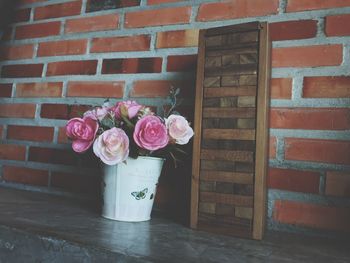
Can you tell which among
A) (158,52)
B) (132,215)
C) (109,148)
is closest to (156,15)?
(158,52)

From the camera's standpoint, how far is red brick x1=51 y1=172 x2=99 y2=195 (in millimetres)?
1181

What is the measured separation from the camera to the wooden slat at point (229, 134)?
810 millimetres

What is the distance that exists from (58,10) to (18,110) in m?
0.41

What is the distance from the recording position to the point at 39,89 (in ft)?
4.34

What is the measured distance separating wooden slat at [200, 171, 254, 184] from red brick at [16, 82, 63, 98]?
0.70 meters

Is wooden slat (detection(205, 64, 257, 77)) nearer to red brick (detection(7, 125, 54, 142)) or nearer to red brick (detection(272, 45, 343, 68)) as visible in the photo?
red brick (detection(272, 45, 343, 68))

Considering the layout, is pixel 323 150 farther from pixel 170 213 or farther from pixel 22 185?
pixel 22 185

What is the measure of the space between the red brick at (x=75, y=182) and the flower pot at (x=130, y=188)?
283 mm

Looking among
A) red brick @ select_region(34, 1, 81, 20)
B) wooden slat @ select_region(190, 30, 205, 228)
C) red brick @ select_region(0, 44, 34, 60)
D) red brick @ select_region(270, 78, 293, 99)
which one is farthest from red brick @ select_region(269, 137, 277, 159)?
red brick @ select_region(0, 44, 34, 60)

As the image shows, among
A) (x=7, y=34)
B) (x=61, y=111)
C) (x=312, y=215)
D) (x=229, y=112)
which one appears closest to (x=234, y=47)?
(x=229, y=112)

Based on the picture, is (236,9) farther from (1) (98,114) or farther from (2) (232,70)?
(1) (98,114)

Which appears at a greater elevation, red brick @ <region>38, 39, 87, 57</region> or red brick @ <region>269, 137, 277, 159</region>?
red brick @ <region>38, 39, 87, 57</region>

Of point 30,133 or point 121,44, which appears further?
point 30,133

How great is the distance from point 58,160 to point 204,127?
64 cm
